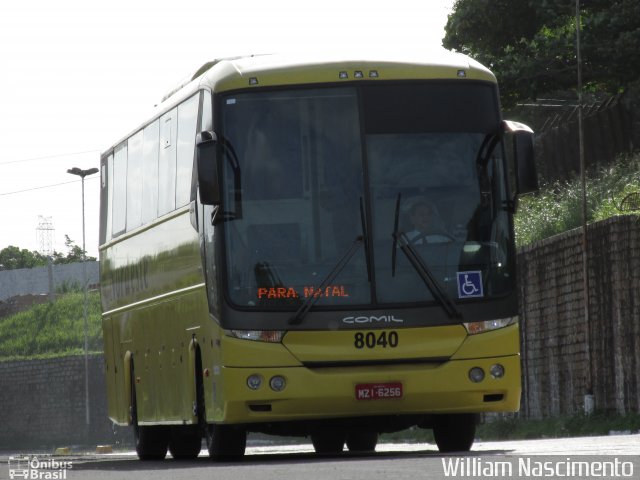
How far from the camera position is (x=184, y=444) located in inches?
897

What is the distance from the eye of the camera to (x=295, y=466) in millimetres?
15523

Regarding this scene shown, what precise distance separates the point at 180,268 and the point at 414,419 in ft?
9.67

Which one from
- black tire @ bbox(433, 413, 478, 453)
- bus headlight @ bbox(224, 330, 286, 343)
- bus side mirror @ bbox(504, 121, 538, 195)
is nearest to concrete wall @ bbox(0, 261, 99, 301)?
black tire @ bbox(433, 413, 478, 453)

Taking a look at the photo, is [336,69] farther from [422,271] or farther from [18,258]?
[18,258]

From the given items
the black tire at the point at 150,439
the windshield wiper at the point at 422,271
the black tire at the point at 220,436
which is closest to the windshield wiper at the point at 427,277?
the windshield wiper at the point at 422,271

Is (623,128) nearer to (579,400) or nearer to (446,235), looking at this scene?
(579,400)

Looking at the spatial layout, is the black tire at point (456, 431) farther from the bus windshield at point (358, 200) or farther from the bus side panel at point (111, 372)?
the bus side panel at point (111, 372)

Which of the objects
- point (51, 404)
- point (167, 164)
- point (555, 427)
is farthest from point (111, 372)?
point (51, 404)

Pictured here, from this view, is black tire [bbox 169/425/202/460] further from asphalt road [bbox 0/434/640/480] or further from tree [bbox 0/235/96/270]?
tree [bbox 0/235/96/270]

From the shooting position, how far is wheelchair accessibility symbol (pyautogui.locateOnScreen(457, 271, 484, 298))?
1716cm

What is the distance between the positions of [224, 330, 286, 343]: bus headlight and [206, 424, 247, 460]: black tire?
1499mm

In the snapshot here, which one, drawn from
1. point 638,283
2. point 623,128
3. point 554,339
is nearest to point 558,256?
point 554,339

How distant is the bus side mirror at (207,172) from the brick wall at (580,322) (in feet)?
33.0

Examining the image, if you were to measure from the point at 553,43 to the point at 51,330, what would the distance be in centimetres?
4677
